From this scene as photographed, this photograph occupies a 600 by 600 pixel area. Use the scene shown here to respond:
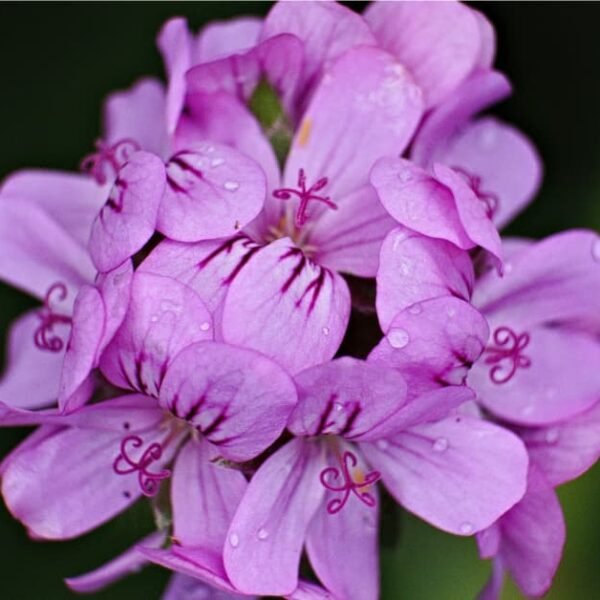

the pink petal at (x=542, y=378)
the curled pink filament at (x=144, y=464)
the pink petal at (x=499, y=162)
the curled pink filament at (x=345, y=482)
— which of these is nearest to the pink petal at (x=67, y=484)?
the curled pink filament at (x=144, y=464)

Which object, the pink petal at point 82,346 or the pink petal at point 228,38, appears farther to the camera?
the pink petal at point 228,38

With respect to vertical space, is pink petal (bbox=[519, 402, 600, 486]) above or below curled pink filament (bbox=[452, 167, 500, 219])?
below

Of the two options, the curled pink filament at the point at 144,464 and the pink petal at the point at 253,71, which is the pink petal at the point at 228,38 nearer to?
the pink petal at the point at 253,71

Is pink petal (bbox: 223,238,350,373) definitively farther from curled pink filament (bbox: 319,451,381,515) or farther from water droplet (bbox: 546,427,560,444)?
water droplet (bbox: 546,427,560,444)

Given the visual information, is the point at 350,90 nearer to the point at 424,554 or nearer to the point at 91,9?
the point at 424,554

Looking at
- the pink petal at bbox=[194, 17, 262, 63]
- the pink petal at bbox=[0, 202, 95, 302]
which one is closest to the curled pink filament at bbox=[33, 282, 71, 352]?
the pink petal at bbox=[0, 202, 95, 302]

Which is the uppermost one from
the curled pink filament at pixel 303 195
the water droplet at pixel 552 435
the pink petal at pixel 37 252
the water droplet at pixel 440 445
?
the curled pink filament at pixel 303 195

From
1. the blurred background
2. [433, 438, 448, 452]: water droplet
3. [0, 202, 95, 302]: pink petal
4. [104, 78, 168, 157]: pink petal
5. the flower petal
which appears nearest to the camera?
the flower petal

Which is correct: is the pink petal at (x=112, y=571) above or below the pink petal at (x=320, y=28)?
below
